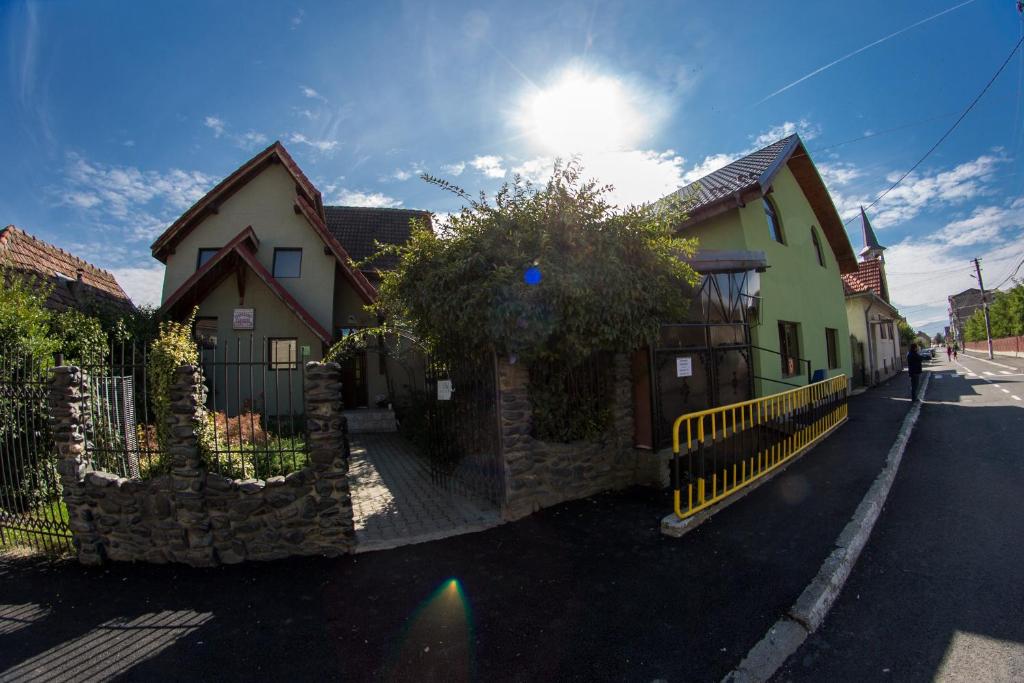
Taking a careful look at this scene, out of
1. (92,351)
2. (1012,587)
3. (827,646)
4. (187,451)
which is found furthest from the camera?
(92,351)

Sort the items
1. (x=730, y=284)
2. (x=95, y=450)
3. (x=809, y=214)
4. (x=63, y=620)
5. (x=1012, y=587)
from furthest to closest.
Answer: (x=809, y=214)
(x=730, y=284)
(x=95, y=450)
(x=63, y=620)
(x=1012, y=587)

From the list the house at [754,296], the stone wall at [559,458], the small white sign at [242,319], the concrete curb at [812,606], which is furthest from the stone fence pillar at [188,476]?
the small white sign at [242,319]

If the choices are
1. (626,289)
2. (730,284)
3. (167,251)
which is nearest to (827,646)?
(626,289)

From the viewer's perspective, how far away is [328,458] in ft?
14.3

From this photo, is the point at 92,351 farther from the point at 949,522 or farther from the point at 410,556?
the point at 949,522

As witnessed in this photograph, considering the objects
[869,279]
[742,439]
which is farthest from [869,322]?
[742,439]

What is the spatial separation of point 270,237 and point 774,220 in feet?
50.3

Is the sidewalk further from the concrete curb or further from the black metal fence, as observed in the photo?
the black metal fence

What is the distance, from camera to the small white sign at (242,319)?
12.8m

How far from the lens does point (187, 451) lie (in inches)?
170

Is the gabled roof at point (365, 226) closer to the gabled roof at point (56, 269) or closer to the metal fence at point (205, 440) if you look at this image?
the gabled roof at point (56, 269)

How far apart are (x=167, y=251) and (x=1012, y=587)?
19.2m

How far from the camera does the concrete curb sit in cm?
256

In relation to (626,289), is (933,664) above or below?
below
